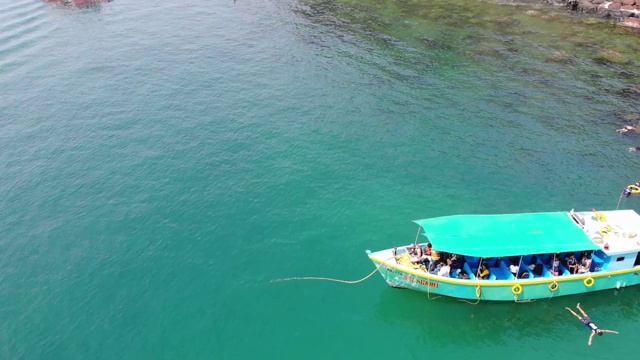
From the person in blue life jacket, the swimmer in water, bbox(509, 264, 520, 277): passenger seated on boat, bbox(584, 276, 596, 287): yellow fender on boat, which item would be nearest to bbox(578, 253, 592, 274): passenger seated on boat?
bbox(584, 276, 596, 287): yellow fender on boat

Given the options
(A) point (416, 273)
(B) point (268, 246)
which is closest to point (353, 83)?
(B) point (268, 246)

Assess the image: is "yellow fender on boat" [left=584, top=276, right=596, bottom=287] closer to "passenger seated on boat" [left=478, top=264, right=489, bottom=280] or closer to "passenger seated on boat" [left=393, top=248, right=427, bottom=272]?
"passenger seated on boat" [left=478, top=264, right=489, bottom=280]

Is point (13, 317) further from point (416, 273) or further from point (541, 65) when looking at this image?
point (541, 65)

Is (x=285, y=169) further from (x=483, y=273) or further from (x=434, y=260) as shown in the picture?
(x=483, y=273)

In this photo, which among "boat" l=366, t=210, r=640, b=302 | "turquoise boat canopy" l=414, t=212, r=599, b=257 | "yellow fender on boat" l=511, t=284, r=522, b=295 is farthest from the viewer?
"yellow fender on boat" l=511, t=284, r=522, b=295

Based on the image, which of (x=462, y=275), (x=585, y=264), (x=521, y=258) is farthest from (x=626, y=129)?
(x=462, y=275)

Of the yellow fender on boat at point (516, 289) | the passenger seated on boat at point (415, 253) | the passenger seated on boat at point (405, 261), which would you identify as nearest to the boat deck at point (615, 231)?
the yellow fender on boat at point (516, 289)

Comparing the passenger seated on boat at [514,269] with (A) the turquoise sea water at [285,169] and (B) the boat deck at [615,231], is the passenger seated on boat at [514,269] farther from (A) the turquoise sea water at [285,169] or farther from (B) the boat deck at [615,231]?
(B) the boat deck at [615,231]
